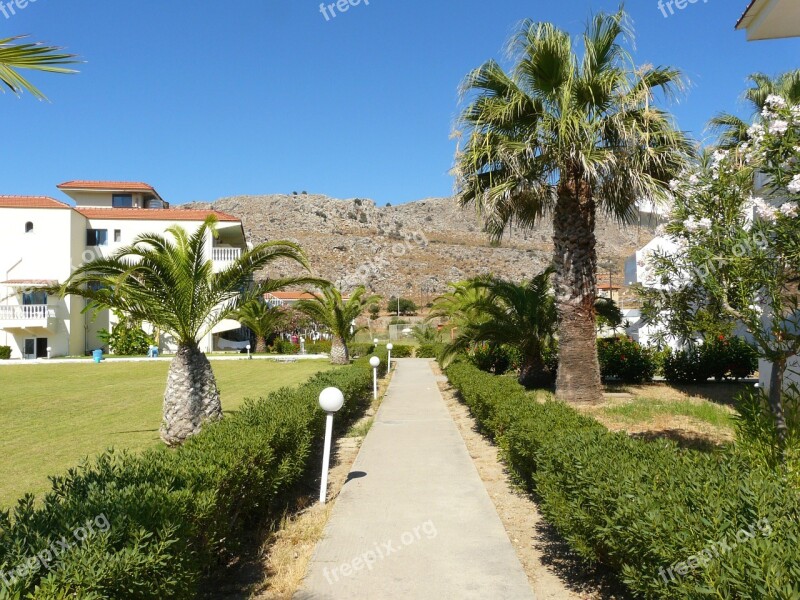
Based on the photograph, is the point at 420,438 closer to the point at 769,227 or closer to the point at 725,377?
the point at 769,227

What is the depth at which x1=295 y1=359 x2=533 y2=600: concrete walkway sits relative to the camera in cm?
464

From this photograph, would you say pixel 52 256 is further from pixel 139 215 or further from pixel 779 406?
pixel 779 406

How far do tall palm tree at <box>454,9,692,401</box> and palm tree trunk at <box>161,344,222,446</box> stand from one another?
602 cm

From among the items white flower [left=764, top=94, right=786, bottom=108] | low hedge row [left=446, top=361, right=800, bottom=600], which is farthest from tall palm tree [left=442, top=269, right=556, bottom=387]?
white flower [left=764, top=94, right=786, bottom=108]

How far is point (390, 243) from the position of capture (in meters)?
98.6

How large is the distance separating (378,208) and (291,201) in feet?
59.1

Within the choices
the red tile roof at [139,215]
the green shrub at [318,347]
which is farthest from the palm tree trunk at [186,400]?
the red tile roof at [139,215]

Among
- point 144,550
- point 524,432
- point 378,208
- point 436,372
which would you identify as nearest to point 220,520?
point 144,550

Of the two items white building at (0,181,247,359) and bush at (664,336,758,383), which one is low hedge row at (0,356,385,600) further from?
white building at (0,181,247,359)

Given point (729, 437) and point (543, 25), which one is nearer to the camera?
point (729, 437)

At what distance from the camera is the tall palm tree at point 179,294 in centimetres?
972

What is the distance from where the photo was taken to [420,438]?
1127 cm

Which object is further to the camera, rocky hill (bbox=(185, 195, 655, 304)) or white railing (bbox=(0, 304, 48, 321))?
rocky hill (bbox=(185, 195, 655, 304))

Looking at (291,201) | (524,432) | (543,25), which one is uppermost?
(291,201)
